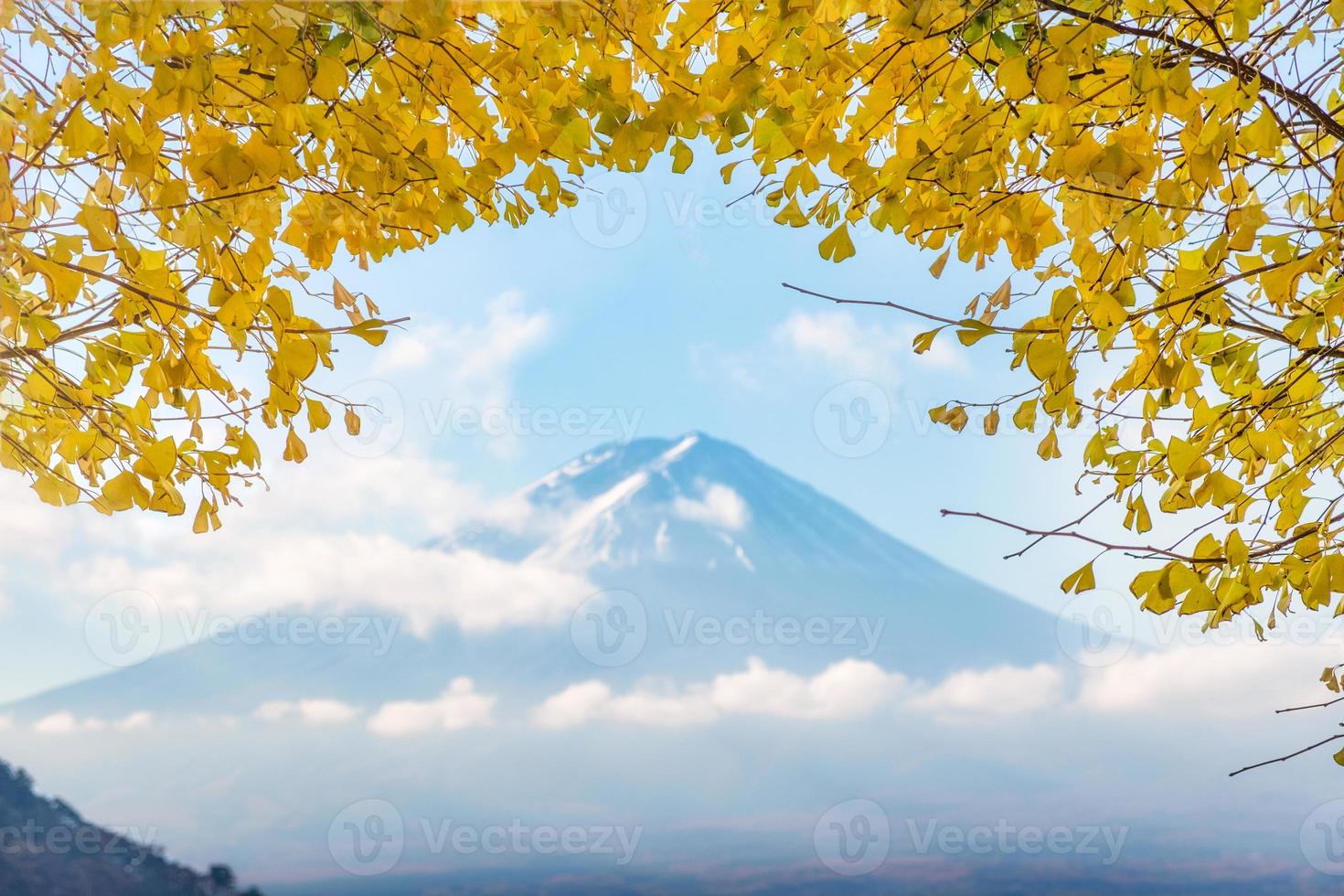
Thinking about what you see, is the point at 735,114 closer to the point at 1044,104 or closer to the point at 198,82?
the point at 1044,104

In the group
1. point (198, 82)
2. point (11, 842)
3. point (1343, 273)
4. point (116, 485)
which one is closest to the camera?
point (198, 82)

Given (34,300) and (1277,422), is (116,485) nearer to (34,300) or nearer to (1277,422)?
(34,300)

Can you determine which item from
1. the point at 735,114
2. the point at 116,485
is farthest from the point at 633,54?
the point at 116,485

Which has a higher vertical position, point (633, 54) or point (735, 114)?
point (633, 54)

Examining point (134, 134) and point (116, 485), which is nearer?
point (134, 134)

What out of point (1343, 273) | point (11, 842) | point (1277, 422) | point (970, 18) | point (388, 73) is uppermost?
point (388, 73)

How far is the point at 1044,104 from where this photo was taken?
59.1 inches

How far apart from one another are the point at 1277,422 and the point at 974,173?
0.84 metres

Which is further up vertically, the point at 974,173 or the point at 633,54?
the point at 633,54

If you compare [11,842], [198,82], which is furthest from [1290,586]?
[11,842]

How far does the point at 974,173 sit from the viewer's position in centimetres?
155

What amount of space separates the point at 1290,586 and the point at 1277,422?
37 centimetres

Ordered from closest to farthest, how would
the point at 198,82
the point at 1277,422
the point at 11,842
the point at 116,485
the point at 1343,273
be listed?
1. the point at 198,82
2. the point at 116,485
3. the point at 1343,273
4. the point at 1277,422
5. the point at 11,842

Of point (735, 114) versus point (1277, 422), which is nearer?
point (735, 114)
